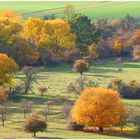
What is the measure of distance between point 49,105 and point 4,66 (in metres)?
11.5

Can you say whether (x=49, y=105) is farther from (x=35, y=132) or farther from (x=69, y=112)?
(x=35, y=132)

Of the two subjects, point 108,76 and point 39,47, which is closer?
point 108,76

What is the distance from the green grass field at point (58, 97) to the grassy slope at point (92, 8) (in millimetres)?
47500

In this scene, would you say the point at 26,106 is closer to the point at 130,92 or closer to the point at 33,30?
the point at 130,92

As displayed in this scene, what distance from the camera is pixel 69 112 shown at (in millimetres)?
56562

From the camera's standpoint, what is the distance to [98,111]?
5259 cm

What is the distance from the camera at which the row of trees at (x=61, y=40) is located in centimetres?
9444

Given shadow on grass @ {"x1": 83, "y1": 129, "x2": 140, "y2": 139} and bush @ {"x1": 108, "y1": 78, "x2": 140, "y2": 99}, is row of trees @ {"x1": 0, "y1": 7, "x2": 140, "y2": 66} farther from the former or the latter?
shadow on grass @ {"x1": 83, "y1": 129, "x2": 140, "y2": 139}

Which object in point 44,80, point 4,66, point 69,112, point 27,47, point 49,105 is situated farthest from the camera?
point 27,47

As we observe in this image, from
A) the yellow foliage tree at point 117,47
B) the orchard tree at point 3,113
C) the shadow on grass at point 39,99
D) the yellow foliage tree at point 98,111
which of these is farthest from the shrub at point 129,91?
the yellow foliage tree at point 117,47

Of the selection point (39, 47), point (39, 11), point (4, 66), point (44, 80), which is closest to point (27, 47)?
point (39, 47)

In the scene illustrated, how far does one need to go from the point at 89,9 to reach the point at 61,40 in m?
49.2

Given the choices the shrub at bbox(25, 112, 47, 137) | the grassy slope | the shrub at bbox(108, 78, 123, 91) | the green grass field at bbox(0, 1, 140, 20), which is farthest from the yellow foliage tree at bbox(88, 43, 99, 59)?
the shrub at bbox(25, 112, 47, 137)

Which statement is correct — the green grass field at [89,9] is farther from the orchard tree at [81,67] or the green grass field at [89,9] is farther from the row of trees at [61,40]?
the orchard tree at [81,67]
